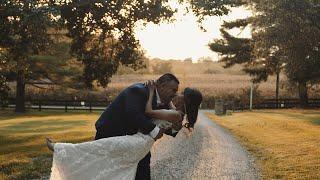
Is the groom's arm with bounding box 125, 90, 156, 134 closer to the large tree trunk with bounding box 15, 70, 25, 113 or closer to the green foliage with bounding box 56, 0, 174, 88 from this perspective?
the green foliage with bounding box 56, 0, 174, 88

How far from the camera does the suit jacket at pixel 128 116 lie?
17.7 ft

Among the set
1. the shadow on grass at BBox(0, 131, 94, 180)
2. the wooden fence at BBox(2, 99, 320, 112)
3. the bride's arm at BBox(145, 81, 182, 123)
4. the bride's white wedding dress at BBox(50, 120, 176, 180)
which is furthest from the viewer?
the wooden fence at BBox(2, 99, 320, 112)

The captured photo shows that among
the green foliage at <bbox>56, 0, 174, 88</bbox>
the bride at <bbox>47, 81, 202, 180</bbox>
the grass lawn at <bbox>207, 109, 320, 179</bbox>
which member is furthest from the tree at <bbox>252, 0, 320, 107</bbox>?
the bride at <bbox>47, 81, 202, 180</bbox>

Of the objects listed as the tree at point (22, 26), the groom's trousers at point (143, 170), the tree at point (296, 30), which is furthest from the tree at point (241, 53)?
the groom's trousers at point (143, 170)

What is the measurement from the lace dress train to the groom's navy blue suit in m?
0.16

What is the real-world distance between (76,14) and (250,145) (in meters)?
8.78

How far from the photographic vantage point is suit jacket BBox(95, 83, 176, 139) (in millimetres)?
5383

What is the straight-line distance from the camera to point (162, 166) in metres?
14.2

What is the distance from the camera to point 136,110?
538cm

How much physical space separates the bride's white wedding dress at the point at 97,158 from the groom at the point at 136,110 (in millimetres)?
155

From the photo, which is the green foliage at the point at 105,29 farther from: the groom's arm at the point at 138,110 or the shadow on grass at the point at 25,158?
the groom's arm at the point at 138,110

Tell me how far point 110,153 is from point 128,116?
42 centimetres

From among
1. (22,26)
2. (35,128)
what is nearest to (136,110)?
(22,26)

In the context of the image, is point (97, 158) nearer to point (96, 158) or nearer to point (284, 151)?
point (96, 158)
